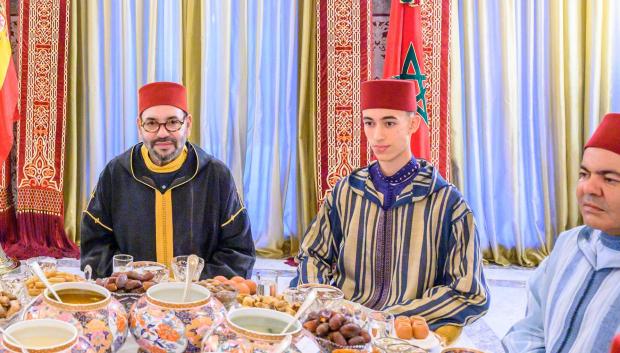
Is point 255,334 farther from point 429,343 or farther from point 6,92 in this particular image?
point 6,92

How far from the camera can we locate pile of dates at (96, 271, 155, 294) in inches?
61.4

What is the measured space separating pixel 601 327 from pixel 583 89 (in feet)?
11.5

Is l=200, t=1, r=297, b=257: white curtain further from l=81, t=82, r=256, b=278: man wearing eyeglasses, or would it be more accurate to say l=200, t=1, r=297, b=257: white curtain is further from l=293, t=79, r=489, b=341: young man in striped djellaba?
l=293, t=79, r=489, b=341: young man in striped djellaba

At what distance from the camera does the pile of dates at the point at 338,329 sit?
130 centimetres

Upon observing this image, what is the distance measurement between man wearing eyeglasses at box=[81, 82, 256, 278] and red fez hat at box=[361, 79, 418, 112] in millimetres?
863

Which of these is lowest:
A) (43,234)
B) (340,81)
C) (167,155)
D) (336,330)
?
(43,234)

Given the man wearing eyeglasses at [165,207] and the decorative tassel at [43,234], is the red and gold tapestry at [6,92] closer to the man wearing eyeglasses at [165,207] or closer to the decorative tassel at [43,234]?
the decorative tassel at [43,234]

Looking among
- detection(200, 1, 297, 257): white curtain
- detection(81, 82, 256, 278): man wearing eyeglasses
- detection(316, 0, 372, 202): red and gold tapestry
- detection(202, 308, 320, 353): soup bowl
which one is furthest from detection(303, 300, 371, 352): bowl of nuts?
detection(200, 1, 297, 257): white curtain

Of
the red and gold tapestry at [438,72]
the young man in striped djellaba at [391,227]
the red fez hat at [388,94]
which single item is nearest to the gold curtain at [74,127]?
the red and gold tapestry at [438,72]

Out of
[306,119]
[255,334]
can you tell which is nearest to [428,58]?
[306,119]

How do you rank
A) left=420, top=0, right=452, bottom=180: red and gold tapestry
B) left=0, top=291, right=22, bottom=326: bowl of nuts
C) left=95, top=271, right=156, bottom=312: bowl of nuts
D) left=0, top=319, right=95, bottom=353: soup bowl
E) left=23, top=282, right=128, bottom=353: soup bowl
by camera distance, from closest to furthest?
left=0, top=319, right=95, bottom=353: soup bowl < left=23, top=282, right=128, bottom=353: soup bowl < left=0, top=291, right=22, bottom=326: bowl of nuts < left=95, top=271, right=156, bottom=312: bowl of nuts < left=420, top=0, right=452, bottom=180: red and gold tapestry

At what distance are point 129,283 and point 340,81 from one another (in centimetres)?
337

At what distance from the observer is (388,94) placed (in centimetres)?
235

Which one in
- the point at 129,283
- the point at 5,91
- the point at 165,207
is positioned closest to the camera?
the point at 129,283
